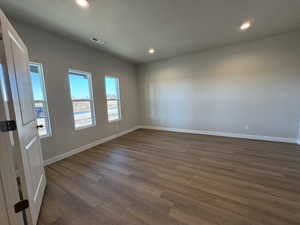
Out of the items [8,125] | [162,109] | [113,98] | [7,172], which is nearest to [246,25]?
[162,109]

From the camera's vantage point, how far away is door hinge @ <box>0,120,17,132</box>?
3.65ft

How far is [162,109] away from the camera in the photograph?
5.21 m

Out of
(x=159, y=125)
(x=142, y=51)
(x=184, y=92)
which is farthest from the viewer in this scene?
(x=159, y=125)

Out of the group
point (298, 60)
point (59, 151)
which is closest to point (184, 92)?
point (298, 60)

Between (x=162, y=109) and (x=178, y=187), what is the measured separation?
3.51 metres

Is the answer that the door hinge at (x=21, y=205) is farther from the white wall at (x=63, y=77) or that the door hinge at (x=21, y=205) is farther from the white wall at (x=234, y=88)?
the white wall at (x=234, y=88)

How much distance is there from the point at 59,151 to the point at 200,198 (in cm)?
301

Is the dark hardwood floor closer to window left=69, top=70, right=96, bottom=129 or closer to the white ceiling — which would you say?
window left=69, top=70, right=96, bottom=129

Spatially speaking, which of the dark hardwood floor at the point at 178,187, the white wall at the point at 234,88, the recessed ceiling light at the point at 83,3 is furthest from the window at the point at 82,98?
the white wall at the point at 234,88

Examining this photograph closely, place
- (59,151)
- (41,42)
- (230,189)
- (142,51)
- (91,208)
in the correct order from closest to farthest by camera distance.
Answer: (91,208)
(230,189)
(41,42)
(59,151)
(142,51)

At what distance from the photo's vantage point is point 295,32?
10.1ft

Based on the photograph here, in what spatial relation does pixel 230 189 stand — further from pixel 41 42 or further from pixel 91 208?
pixel 41 42

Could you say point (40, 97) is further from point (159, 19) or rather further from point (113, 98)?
point (159, 19)

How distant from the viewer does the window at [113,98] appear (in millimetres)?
4332
